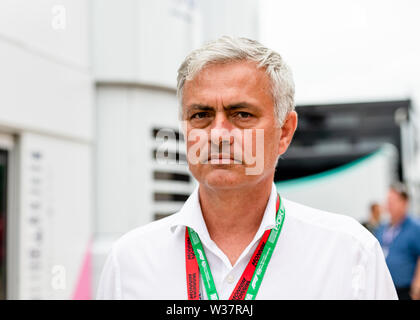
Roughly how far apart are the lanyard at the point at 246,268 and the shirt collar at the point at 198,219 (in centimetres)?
2

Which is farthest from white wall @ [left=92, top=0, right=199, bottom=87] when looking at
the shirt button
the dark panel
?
the dark panel

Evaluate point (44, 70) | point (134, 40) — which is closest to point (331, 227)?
point (44, 70)

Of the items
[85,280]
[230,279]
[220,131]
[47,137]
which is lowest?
[85,280]

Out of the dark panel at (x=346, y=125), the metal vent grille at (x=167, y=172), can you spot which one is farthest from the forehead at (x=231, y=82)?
the dark panel at (x=346, y=125)

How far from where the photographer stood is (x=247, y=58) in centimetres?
143

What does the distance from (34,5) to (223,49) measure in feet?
8.54

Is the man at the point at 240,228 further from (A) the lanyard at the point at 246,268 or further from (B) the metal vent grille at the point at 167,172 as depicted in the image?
(B) the metal vent grille at the point at 167,172

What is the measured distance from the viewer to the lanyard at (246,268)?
139 cm

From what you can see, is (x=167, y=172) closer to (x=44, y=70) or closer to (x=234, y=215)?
(x=44, y=70)

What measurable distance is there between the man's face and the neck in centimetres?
7

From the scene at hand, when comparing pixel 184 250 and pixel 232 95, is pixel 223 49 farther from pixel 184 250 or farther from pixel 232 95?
pixel 184 250

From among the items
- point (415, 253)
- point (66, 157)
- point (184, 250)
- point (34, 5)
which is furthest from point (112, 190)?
point (184, 250)

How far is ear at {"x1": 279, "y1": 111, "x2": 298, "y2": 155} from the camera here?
1591 mm

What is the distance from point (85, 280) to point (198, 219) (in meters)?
3.06
